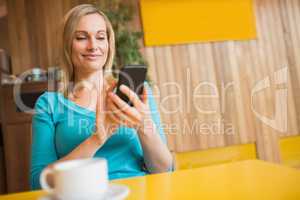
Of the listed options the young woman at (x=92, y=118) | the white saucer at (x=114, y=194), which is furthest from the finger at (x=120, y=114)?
the white saucer at (x=114, y=194)

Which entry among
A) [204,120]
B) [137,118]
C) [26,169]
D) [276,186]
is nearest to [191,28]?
[204,120]

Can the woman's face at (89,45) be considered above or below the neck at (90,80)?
above

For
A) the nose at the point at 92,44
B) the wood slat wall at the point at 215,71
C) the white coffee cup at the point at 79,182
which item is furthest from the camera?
the wood slat wall at the point at 215,71

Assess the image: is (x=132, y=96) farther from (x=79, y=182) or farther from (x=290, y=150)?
(x=290, y=150)

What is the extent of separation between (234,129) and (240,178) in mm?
2736

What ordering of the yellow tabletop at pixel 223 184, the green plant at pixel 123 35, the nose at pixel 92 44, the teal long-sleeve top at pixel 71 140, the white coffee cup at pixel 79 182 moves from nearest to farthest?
1. the white coffee cup at pixel 79 182
2. the yellow tabletop at pixel 223 184
3. the teal long-sleeve top at pixel 71 140
4. the nose at pixel 92 44
5. the green plant at pixel 123 35

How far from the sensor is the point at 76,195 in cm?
44

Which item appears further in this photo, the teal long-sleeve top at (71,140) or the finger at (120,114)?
the teal long-sleeve top at (71,140)

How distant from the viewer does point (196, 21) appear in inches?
129

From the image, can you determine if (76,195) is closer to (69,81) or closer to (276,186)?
(276,186)

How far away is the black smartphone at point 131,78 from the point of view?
2.65ft

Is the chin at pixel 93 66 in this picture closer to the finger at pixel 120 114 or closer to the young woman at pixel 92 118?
the young woman at pixel 92 118

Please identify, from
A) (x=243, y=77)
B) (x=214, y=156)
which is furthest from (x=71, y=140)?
(x=243, y=77)

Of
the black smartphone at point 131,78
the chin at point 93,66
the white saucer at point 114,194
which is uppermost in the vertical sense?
the chin at point 93,66
